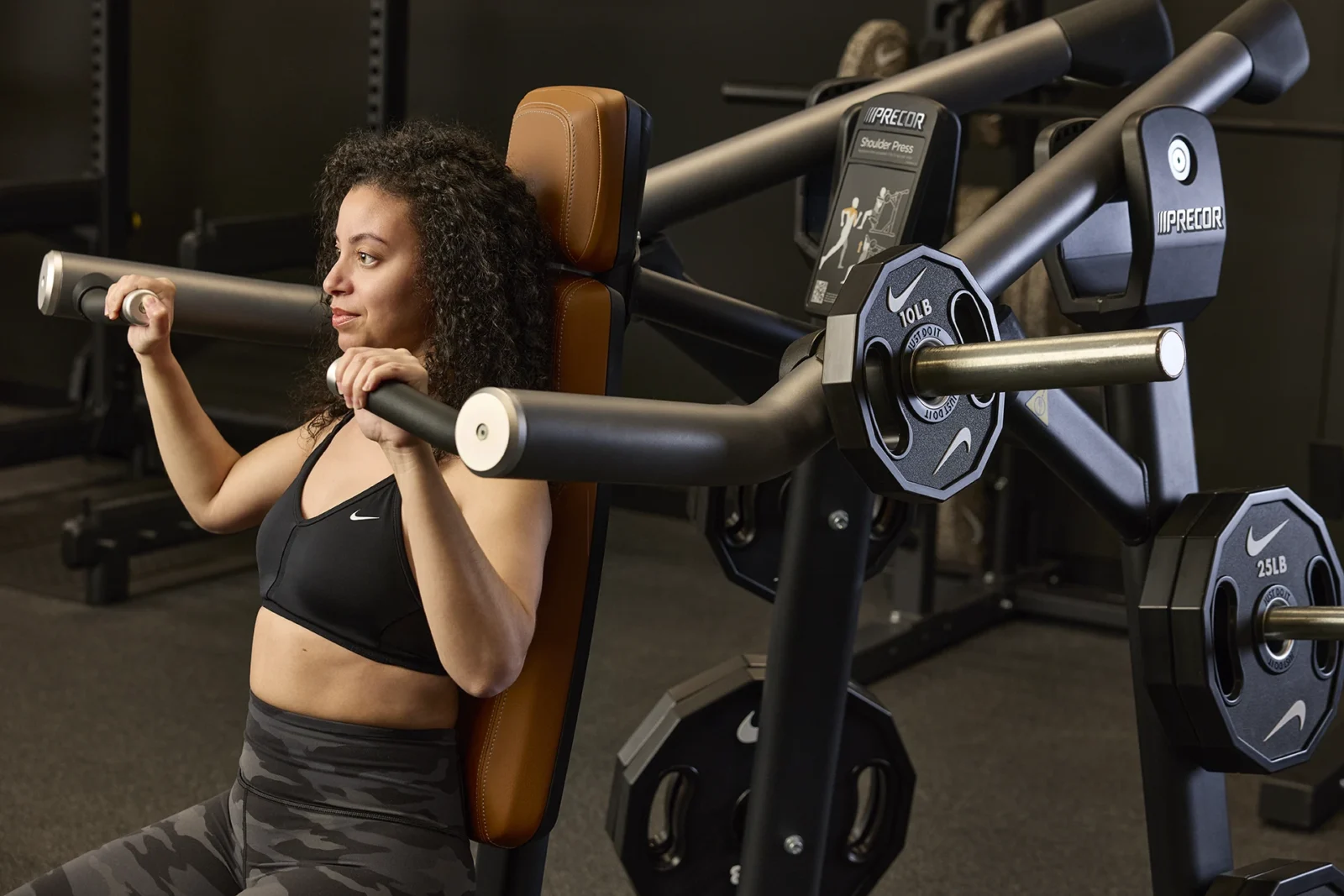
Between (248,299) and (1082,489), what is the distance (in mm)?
829

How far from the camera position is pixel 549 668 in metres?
1.35

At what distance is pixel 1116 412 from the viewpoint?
5.00ft

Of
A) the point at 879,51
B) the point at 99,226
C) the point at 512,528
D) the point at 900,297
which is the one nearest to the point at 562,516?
the point at 512,528

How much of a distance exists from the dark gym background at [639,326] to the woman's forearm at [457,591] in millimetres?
1179

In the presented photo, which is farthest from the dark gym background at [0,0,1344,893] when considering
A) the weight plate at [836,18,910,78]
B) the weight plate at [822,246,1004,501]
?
the weight plate at [822,246,1004,501]

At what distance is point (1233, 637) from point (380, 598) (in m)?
0.77

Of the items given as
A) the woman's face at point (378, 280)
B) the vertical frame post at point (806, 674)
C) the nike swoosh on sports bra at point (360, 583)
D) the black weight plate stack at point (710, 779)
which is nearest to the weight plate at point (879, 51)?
the black weight plate stack at point (710, 779)

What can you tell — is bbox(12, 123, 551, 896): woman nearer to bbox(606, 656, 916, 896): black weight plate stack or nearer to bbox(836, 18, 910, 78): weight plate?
bbox(606, 656, 916, 896): black weight plate stack

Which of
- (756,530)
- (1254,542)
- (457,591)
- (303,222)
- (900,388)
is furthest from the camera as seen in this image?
(303,222)

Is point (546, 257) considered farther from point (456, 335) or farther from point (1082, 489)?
point (1082, 489)

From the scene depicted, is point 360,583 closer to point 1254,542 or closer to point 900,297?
point 900,297

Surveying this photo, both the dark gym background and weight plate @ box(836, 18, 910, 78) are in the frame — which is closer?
the dark gym background

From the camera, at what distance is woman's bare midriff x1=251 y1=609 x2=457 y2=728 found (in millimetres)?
1322

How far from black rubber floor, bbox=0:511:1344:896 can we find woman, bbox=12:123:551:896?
1038mm
